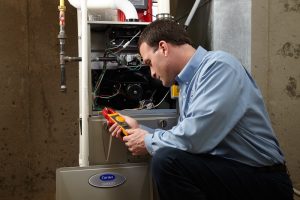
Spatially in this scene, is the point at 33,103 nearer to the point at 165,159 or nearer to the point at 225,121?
the point at 165,159

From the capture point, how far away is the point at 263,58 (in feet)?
5.45

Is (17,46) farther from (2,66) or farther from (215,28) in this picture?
(215,28)

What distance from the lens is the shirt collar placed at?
119 centimetres

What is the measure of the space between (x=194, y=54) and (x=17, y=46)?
1410 millimetres

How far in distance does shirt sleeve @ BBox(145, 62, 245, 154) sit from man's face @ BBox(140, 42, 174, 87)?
0.23 metres

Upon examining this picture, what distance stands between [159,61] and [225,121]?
38cm

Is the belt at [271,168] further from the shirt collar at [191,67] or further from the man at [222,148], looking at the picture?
the shirt collar at [191,67]

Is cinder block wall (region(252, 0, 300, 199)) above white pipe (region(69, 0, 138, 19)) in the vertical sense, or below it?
below

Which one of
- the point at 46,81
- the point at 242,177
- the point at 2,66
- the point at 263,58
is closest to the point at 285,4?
the point at 263,58

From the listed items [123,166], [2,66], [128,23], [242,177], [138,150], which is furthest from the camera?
[2,66]

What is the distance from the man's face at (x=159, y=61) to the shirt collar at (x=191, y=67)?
70mm

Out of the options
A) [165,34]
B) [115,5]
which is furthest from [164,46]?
[115,5]

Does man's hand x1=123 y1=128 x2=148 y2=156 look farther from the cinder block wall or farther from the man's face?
the cinder block wall

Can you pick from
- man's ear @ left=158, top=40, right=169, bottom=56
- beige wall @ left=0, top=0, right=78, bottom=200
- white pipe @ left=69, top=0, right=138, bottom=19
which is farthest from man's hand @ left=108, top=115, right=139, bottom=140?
beige wall @ left=0, top=0, right=78, bottom=200
